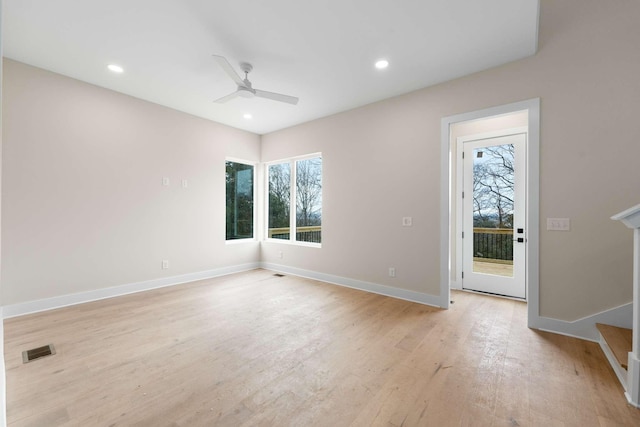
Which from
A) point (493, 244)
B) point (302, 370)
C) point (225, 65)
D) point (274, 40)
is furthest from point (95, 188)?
point (493, 244)

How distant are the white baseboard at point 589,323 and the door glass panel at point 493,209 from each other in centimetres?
122

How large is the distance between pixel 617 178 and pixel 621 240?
58 cm

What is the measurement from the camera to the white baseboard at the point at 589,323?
2.56 metres

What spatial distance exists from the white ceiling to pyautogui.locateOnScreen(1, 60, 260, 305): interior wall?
16.2 inches

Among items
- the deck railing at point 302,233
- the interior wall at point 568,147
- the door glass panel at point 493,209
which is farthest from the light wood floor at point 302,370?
the deck railing at point 302,233

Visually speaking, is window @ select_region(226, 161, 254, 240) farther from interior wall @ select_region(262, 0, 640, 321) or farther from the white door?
the white door

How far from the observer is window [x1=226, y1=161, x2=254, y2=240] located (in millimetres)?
5582

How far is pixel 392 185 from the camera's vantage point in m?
4.06

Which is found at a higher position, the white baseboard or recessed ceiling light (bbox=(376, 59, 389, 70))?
recessed ceiling light (bbox=(376, 59, 389, 70))

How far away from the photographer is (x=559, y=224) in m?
2.86

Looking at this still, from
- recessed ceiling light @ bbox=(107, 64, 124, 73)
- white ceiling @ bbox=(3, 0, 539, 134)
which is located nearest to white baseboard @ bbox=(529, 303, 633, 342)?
white ceiling @ bbox=(3, 0, 539, 134)

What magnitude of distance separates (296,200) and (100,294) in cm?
341

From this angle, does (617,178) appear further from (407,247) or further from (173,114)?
(173,114)

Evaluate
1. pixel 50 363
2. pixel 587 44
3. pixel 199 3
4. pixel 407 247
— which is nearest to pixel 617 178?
pixel 587 44
